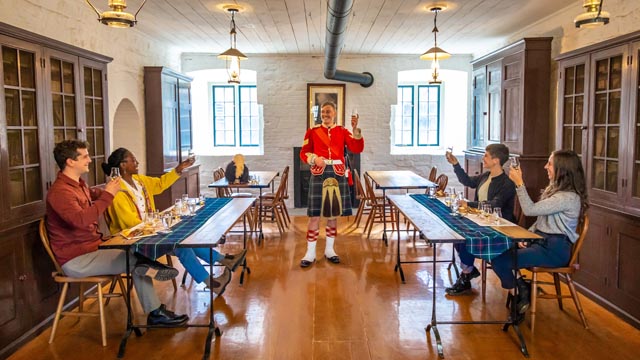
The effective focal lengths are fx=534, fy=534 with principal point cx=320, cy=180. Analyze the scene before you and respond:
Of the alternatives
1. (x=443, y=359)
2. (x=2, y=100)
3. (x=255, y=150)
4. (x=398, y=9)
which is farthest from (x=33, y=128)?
(x=255, y=150)

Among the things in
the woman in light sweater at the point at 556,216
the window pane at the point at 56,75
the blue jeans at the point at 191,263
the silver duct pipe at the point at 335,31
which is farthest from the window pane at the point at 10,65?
the woman in light sweater at the point at 556,216

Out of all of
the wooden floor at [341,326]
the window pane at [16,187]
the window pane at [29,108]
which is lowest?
the wooden floor at [341,326]

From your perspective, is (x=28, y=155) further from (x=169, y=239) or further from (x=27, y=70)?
(x=169, y=239)

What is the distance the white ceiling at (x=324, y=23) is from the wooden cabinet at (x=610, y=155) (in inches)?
46.1

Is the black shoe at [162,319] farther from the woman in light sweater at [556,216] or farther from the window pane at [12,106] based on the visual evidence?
the woman in light sweater at [556,216]

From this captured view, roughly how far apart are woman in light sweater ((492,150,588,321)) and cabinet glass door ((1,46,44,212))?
353 cm

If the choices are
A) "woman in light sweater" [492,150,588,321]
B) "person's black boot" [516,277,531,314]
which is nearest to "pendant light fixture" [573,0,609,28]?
"woman in light sweater" [492,150,588,321]

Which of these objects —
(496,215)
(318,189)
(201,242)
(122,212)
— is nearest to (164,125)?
(318,189)

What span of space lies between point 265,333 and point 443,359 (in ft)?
4.17

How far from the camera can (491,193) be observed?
450 cm

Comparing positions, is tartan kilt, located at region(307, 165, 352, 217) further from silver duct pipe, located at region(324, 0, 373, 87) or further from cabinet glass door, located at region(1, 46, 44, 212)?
cabinet glass door, located at region(1, 46, 44, 212)

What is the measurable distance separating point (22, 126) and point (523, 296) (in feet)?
12.7

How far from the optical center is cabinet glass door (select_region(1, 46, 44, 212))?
12.3ft

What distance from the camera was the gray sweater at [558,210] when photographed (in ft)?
12.4
